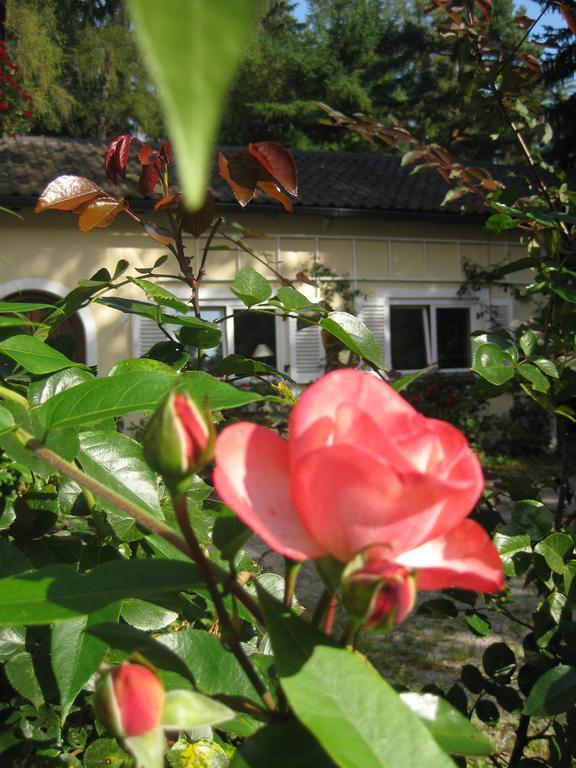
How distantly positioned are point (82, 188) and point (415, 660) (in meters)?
3.31

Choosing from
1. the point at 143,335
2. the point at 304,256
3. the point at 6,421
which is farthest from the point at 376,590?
the point at 304,256

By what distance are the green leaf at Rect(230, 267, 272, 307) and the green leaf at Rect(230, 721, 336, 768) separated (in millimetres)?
787

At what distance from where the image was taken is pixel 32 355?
77 centimetres

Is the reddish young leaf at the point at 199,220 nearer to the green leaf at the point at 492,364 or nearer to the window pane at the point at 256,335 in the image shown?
the green leaf at the point at 492,364

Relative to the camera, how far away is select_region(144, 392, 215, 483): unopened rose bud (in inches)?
14.3

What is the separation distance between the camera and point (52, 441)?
63 centimetres

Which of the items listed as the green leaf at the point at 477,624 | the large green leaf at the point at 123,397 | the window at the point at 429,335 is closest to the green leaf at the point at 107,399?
the large green leaf at the point at 123,397

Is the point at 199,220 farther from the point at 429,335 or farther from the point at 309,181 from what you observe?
the point at 309,181

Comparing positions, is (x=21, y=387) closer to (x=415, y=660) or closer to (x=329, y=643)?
(x=329, y=643)

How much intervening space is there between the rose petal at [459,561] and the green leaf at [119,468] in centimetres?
39

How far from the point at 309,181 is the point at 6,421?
9.69 meters

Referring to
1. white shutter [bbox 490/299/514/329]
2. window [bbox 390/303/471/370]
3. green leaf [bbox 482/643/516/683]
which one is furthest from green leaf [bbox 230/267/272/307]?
white shutter [bbox 490/299/514/329]

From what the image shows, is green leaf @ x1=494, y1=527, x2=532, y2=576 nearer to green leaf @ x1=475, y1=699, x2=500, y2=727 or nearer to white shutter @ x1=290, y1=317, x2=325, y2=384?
green leaf @ x1=475, y1=699, x2=500, y2=727

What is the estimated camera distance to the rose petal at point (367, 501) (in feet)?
1.07
